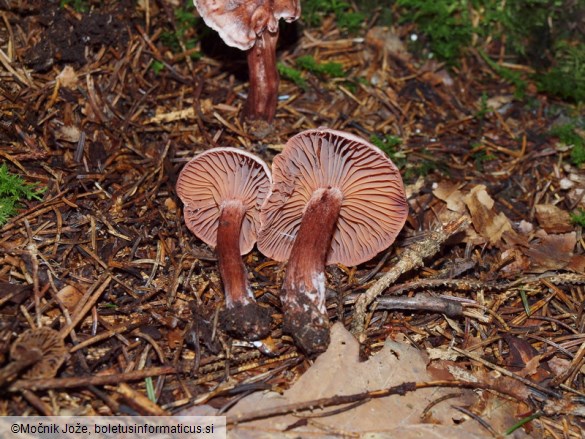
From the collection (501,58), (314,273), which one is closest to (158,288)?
(314,273)

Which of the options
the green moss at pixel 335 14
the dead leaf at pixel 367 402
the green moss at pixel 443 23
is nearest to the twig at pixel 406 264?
the dead leaf at pixel 367 402

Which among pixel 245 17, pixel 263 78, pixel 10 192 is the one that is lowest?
pixel 10 192

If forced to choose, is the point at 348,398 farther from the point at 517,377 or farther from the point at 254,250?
the point at 254,250

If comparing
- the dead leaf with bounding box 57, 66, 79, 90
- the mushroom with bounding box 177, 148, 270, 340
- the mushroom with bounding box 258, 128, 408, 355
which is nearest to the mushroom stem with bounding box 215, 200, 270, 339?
the mushroom with bounding box 177, 148, 270, 340

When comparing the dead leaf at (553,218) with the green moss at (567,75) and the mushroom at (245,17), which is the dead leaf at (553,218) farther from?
the mushroom at (245,17)

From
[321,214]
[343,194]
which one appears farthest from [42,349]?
[343,194]

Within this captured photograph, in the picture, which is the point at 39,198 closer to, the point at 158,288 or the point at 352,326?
the point at 158,288

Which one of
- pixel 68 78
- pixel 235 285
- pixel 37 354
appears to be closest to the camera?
pixel 37 354
